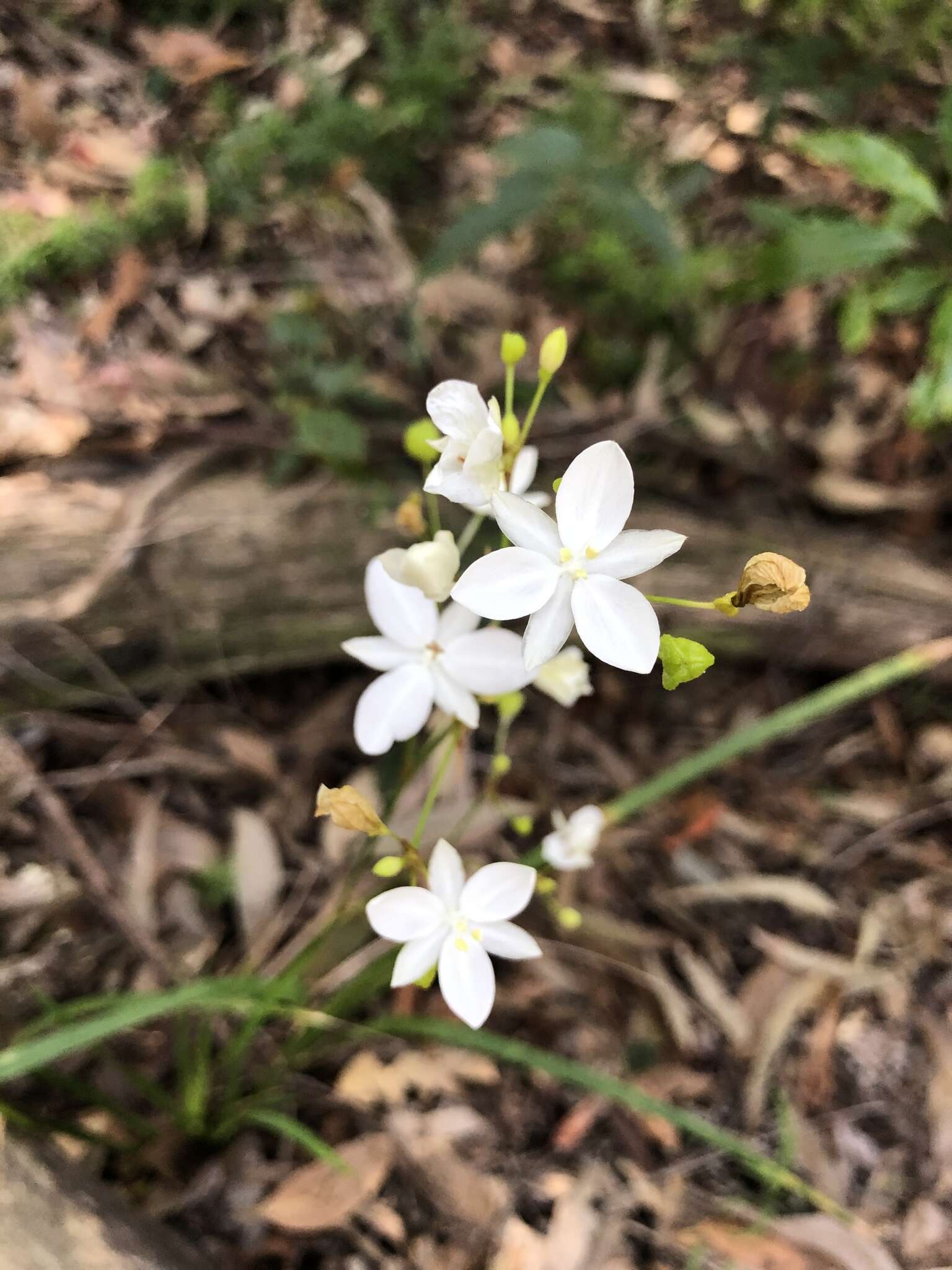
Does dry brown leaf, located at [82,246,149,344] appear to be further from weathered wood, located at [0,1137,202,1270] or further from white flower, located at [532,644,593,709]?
weathered wood, located at [0,1137,202,1270]

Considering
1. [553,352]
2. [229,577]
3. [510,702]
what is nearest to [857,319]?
[553,352]

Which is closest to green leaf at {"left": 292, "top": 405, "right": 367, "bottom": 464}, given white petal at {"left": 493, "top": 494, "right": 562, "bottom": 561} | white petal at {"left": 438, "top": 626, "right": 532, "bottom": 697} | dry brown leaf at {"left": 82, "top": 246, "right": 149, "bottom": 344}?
dry brown leaf at {"left": 82, "top": 246, "right": 149, "bottom": 344}

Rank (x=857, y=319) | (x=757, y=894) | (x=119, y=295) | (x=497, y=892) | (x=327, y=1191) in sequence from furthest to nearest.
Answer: (x=119, y=295) < (x=757, y=894) < (x=857, y=319) < (x=327, y=1191) < (x=497, y=892)

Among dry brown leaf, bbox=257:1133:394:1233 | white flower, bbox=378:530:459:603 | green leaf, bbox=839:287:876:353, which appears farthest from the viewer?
green leaf, bbox=839:287:876:353

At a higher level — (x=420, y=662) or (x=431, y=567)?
(x=431, y=567)

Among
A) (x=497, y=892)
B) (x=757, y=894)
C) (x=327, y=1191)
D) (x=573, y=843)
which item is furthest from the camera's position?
(x=757, y=894)

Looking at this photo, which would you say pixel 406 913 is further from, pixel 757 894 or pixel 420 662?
pixel 757 894

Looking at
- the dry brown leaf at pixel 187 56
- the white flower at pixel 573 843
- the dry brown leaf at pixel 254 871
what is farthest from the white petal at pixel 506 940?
the dry brown leaf at pixel 187 56
